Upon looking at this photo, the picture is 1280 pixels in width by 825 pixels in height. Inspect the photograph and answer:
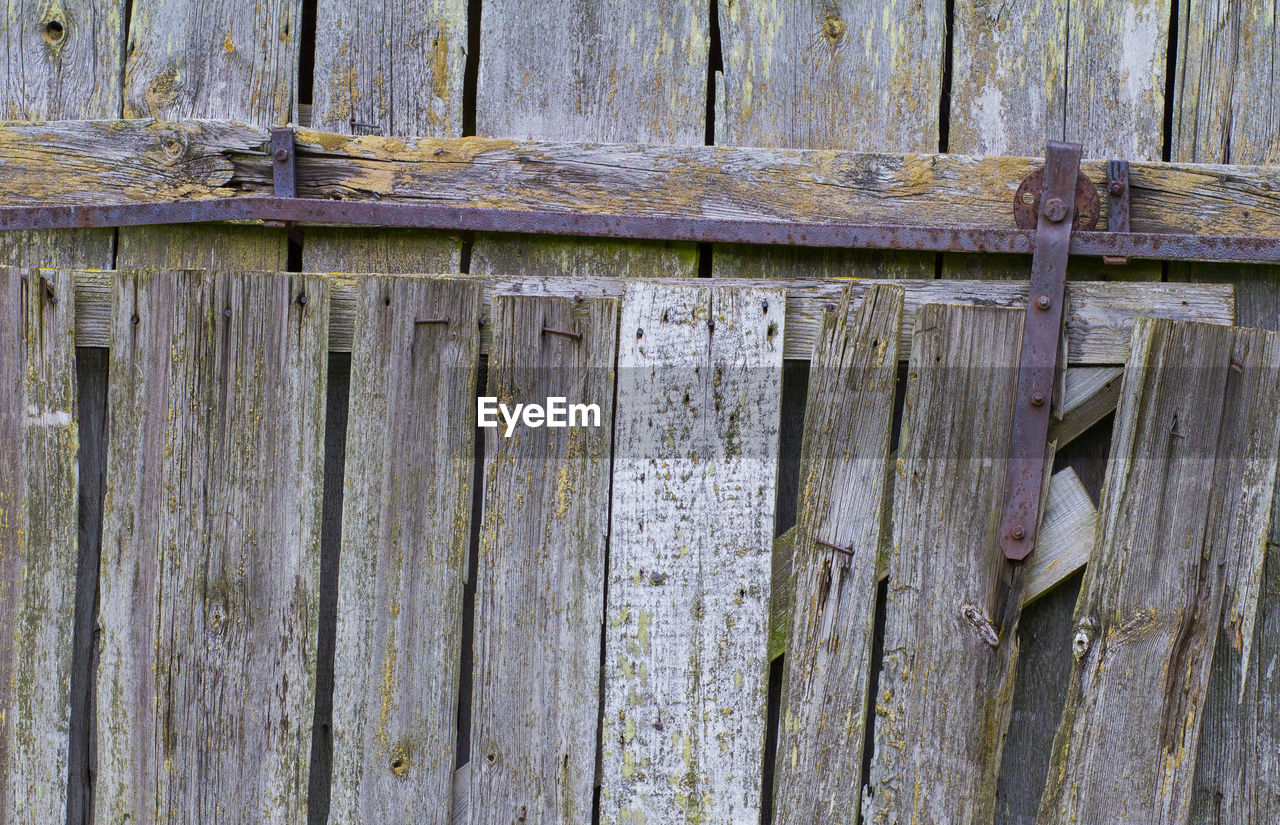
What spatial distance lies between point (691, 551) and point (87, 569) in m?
1.19

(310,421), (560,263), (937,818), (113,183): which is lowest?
(937,818)

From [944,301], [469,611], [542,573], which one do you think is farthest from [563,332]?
[944,301]

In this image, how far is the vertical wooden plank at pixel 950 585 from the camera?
4.87ft

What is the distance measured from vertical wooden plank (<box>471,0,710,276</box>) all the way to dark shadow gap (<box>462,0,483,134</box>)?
0.11ft

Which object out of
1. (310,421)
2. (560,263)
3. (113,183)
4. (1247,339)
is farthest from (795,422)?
(113,183)

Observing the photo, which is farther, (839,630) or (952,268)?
(952,268)

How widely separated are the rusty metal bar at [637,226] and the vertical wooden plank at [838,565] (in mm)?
131

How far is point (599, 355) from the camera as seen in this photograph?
151 cm

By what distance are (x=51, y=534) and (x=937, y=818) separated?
66.9 inches

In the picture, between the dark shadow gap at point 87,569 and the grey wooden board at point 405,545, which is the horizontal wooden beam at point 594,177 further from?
the dark shadow gap at point 87,569

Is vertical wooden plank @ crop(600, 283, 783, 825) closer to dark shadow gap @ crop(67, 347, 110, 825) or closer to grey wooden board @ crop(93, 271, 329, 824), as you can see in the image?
grey wooden board @ crop(93, 271, 329, 824)

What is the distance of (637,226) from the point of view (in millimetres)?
1541

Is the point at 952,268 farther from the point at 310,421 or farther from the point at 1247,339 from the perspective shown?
the point at 310,421

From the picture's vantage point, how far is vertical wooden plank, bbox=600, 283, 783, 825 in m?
1.49
